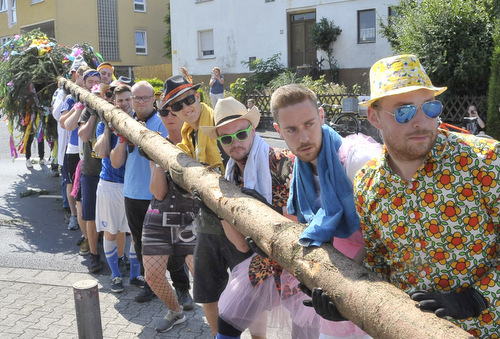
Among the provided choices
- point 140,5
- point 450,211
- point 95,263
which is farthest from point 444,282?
point 140,5

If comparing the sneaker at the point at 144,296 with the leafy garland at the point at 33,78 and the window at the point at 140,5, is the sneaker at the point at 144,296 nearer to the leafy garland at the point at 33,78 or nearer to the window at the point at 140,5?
the leafy garland at the point at 33,78

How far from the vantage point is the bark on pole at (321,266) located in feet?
6.24

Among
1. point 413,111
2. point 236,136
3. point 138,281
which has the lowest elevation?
point 138,281

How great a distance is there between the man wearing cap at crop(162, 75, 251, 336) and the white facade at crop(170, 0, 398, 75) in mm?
19158

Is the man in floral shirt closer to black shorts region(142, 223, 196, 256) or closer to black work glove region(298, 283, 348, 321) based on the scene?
black work glove region(298, 283, 348, 321)

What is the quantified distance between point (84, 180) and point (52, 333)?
2.05 m

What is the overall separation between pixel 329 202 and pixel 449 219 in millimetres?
620

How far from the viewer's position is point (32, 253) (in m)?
7.09

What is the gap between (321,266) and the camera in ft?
7.77

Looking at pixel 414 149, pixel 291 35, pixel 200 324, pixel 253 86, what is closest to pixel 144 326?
pixel 200 324

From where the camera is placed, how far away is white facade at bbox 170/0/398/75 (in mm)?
23062

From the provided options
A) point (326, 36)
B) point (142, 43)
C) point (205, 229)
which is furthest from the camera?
point (142, 43)

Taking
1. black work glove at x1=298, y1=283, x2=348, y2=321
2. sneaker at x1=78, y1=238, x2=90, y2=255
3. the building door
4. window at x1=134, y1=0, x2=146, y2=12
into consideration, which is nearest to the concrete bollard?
black work glove at x1=298, y1=283, x2=348, y2=321

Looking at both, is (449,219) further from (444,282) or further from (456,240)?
(444,282)
